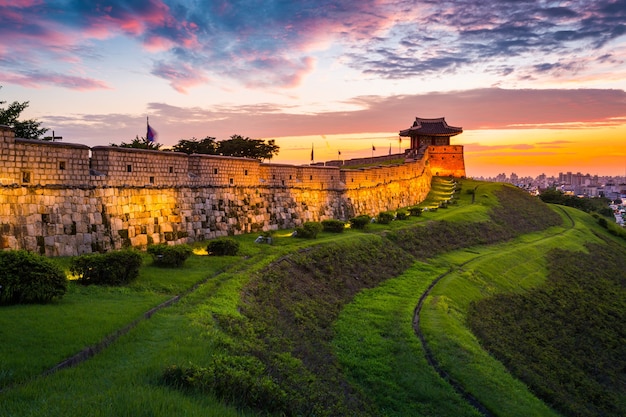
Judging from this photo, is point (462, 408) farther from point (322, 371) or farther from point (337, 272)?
A: point (337, 272)

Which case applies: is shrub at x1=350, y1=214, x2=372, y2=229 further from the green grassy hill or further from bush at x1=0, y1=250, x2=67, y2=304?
bush at x1=0, y1=250, x2=67, y2=304

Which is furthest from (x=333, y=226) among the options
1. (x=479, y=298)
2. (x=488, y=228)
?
(x=488, y=228)

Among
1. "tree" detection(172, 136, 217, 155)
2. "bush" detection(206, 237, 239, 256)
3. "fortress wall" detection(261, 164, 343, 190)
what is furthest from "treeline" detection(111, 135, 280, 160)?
"bush" detection(206, 237, 239, 256)

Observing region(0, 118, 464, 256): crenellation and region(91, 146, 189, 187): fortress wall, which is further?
region(91, 146, 189, 187): fortress wall

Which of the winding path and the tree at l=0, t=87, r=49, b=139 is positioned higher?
the tree at l=0, t=87, r=49, b=139

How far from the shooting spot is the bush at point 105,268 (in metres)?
14.5

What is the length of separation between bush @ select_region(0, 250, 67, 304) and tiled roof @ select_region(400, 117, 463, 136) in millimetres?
66178

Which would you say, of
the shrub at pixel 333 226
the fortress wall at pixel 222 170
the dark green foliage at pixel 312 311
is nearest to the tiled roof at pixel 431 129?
the dark green foliage at pixel 312 311

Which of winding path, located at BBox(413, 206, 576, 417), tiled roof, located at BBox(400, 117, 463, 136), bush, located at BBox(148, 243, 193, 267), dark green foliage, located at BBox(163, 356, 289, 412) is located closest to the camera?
dark green foliage, located at BBox(163, 356, 289, 412)

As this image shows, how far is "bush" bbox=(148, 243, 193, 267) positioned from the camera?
18.1 meters

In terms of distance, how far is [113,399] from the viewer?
696cm

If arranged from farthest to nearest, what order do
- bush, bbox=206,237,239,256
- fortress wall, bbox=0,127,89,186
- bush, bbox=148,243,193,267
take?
bush, bbox=206,237,239,256 < bush, bbox=148,243,193,267 < fortress wall, bbox=0,127,89,186

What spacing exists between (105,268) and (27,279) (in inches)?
116

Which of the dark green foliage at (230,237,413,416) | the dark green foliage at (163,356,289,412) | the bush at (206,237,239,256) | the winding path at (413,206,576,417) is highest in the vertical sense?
the bush at (206,237,239,256)
